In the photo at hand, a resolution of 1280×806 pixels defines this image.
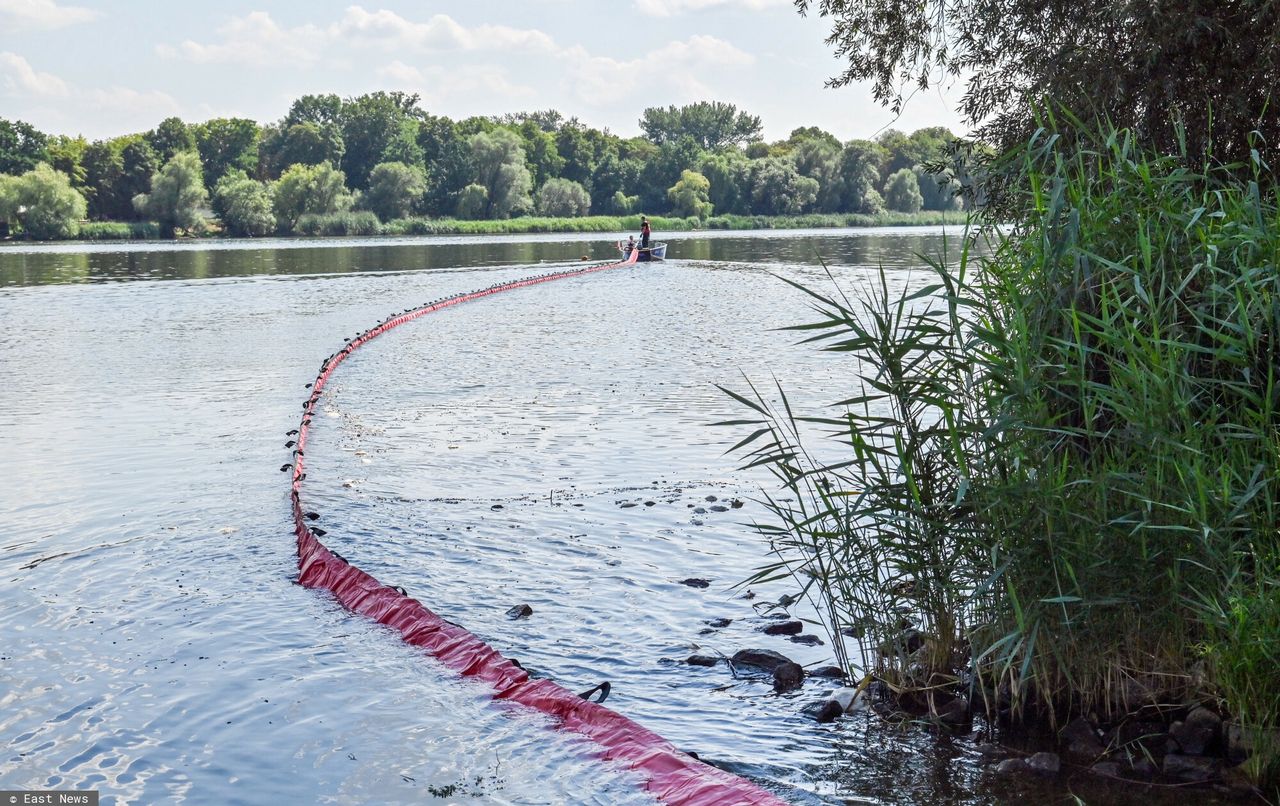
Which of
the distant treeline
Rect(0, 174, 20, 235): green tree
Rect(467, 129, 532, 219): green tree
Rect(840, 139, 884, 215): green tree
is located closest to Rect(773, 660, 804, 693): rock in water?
the distant treeline

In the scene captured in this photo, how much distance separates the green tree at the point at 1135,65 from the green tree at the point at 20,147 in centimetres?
12626

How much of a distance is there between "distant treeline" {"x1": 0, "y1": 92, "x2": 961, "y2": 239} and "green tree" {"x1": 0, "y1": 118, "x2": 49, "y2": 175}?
0.53 ft

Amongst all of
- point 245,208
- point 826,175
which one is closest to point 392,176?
point 245,208

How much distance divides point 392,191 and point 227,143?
161 ft

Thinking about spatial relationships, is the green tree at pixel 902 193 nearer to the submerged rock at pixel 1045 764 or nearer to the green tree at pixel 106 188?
the green tree at pixel 106 188

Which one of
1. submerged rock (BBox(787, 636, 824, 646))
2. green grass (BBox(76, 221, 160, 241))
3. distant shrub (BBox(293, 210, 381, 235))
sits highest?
distant shrub (BBox(293, 210, 381, 235))

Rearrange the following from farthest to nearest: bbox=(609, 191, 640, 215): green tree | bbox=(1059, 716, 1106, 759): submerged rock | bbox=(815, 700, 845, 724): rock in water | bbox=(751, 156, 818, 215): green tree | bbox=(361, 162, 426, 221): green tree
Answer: bbox=(609, 191, 640, 215): green tree → bbox=(751, 156, 818, 215): green tree → bbox=(361, 162, 426, 221): green tree → bbox=(815, 700, 845, 724): rock in water → bbox=(1059, 716, 1106, 759): submerged rock

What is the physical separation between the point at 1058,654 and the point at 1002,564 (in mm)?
498

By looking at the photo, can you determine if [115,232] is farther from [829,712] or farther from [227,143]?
[829,712]

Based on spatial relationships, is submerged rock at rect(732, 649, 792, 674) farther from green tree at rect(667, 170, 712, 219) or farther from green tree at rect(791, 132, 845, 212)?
green tree at rect(791, 132, 845, 212)

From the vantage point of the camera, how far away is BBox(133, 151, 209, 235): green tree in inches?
4218

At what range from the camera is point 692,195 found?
13325 centimetres

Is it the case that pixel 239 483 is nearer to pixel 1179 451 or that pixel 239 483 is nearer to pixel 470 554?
pixel 470 554

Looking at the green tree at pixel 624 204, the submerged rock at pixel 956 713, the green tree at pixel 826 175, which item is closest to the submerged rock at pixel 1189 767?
the submerged rock at pixel 956 713
